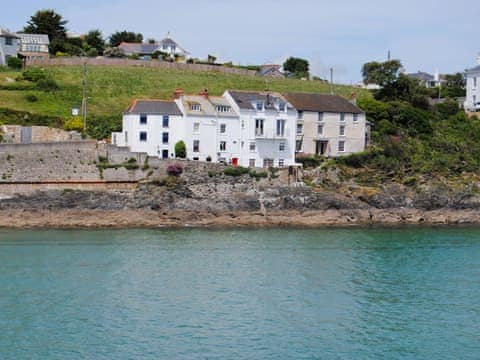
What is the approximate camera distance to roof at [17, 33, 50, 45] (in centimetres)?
8775

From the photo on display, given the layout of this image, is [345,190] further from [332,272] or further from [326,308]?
[326,308]

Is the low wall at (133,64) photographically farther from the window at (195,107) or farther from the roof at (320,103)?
the window at (195,107)

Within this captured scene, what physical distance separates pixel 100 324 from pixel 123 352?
3.17 meters

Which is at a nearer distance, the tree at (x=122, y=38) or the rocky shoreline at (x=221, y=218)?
the rocky shoreline at (x=221, y=218)

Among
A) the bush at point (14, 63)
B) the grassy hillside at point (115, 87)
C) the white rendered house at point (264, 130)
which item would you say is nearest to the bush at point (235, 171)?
the white rendered house at point (264, 130)

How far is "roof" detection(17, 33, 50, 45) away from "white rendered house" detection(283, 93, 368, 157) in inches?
1537

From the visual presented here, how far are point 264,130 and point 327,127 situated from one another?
6210 millimetres

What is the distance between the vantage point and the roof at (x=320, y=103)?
6047 cm

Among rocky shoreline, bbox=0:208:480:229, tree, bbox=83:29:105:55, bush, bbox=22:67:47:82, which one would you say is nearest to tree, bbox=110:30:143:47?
tree, bbox=83:29:105:55

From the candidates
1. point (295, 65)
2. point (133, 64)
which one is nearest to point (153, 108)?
point (133, 64)

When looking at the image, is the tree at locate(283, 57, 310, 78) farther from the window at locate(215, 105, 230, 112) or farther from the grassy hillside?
the window at locate(215, 105, 230, 112)

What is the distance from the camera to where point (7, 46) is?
81938mm

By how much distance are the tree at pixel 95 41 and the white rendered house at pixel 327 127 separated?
3864 cm

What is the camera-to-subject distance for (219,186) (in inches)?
2039
